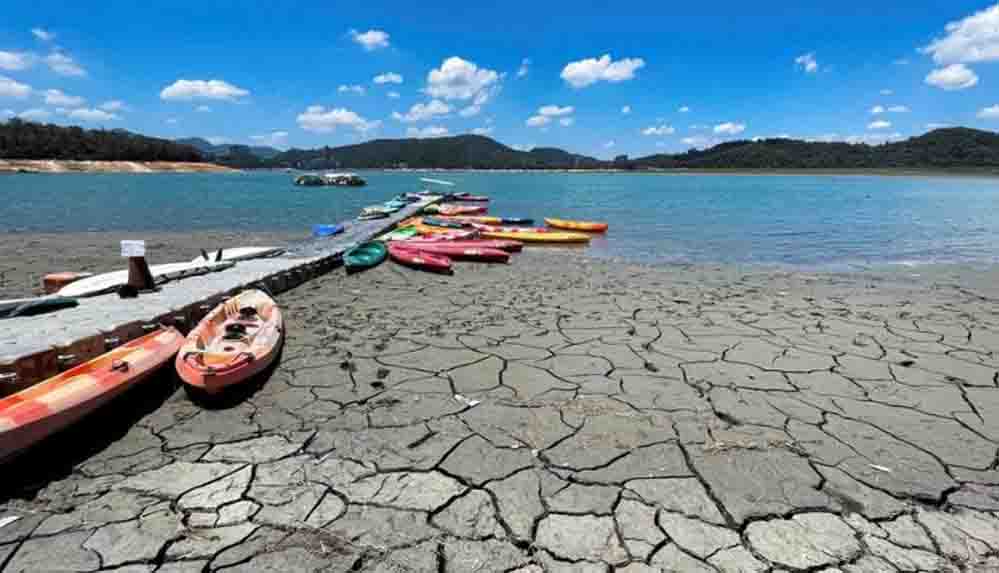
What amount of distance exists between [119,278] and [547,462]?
6.93m

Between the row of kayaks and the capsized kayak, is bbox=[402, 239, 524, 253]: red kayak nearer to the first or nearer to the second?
the capsized kayak

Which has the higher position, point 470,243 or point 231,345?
point 231,345

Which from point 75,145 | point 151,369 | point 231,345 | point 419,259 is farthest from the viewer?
A: point 75,145

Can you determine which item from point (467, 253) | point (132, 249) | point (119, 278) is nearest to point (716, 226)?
point (467, 253)

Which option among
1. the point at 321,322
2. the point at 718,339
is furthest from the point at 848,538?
the point at 321,322

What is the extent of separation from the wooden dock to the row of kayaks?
207 millimetres

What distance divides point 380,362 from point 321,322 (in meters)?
2.10

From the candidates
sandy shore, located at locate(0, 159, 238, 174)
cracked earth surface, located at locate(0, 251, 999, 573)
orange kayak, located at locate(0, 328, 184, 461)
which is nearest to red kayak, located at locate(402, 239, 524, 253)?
cracked earth surface, located at locate(0, 251, 999, 573)

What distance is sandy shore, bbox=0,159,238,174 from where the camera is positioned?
98.1 metres

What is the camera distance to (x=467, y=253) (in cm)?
1329

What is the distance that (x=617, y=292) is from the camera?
9.59 metres

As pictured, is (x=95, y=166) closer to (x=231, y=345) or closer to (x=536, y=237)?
(x=536, y=237)

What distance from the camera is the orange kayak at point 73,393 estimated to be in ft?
11.3

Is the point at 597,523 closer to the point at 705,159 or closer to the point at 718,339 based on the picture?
the point at 718,339
